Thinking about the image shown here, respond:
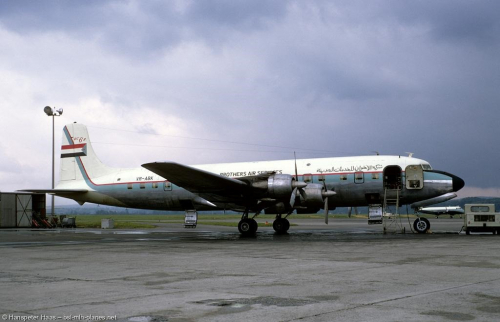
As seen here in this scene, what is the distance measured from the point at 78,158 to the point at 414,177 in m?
22.3

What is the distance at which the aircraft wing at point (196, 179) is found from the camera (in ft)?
74.4

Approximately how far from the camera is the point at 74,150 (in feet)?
116

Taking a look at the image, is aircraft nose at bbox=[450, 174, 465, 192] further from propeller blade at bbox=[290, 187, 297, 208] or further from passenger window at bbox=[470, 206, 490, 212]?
propeller blade at bbox=[290, 187, 297, 208]

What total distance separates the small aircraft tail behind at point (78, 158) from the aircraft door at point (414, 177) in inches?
752

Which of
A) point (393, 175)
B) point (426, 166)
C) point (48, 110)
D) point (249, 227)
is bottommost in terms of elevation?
point (249, 227)

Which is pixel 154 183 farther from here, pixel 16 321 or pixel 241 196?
pixel 16 321

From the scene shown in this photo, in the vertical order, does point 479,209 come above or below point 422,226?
above

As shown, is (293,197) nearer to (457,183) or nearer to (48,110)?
(457,183)

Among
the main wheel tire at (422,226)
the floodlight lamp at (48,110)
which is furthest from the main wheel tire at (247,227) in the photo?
the floodlight lamp at (48,110)

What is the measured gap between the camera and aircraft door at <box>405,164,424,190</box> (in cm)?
2623

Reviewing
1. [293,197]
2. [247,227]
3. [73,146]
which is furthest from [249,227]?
[73,146]

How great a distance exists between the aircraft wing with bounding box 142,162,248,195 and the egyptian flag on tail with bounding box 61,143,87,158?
12.8 m

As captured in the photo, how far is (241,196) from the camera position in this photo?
25.6 m

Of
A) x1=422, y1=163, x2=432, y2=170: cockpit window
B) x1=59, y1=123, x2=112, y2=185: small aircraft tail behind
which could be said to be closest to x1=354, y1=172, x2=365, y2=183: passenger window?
x1=422, y1=163, x2=432, y2=170: cockpit window
